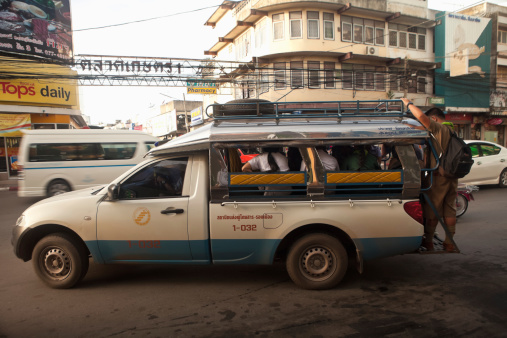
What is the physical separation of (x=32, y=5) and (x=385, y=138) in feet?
73.7

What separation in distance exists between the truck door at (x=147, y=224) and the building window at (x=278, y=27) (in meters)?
19.6

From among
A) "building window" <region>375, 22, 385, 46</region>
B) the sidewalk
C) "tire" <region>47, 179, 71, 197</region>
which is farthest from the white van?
"building window" <region>375, 22, 385, 46</region>

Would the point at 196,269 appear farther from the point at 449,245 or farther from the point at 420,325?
the point at 449,245

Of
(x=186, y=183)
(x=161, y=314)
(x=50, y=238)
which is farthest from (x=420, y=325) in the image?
(x=50, y=238)

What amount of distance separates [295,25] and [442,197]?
1957cm

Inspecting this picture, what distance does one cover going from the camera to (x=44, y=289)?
4258 millimetres

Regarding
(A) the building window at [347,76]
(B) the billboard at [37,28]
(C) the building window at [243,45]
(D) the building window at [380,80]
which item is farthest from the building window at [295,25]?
(B) the billboard at [37,28]

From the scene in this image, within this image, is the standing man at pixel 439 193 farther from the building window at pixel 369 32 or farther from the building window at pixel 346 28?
the building window at pixel 369 32

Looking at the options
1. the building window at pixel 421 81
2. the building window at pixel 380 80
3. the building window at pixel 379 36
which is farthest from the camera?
the building window at pixel 421 81

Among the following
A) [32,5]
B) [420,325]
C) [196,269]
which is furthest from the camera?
[32,5]

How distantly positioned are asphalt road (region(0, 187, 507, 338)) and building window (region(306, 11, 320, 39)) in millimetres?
19083

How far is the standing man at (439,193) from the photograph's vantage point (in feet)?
14.1

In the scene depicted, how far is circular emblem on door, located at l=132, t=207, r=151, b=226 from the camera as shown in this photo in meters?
4.04

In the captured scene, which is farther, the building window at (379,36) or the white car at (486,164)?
the building window at (379,36)
